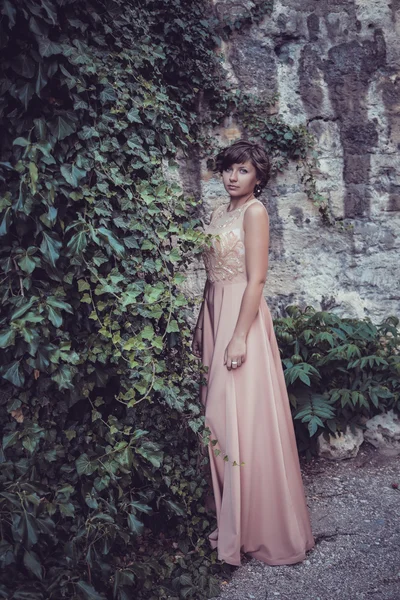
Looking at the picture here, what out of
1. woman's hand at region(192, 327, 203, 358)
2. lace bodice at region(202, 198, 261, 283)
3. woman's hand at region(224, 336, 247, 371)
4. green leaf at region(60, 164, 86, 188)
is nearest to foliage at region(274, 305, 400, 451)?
woman's hand at region(192, 327, 203, 358)

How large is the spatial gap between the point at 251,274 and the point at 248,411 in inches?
27.4

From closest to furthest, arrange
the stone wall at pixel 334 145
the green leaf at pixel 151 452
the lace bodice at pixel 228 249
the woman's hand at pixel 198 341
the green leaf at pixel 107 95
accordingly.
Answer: the green leaf at pixel 107 95 < the green leaf at pixel 151 452 < the lace bodice at pixel 228 249 < the woman's hand at pixel 198 341 < the stone wall at pixel 334 145

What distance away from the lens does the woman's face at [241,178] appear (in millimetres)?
2717

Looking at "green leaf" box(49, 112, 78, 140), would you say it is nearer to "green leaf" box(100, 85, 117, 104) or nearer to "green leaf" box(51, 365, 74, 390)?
"green leaf" box(100, 85, 117, 104)

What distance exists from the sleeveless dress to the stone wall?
6.46 feet

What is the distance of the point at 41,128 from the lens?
6.28 ft

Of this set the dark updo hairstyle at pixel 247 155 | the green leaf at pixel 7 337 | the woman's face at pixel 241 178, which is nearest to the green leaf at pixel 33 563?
the green leaf at pixel 7 337

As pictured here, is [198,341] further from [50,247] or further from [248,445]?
[50,247]

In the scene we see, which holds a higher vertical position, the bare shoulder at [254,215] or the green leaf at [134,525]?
the bare shoulder at [254,215]

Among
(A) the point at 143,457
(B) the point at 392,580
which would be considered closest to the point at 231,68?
(A) the point at 143,457

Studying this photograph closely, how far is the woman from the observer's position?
2.61 m

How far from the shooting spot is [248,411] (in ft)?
8.70

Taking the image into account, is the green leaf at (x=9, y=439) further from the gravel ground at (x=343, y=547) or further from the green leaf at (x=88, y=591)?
the gravel ground at (x=343, y=547)

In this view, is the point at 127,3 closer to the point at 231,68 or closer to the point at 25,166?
the point at 25,166
